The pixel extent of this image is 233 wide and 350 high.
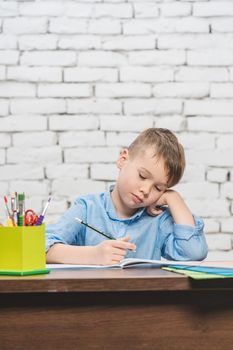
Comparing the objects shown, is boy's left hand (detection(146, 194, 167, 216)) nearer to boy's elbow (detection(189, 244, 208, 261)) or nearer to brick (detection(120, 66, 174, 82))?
boy's elbow (detection(189, 244, 208, 261))

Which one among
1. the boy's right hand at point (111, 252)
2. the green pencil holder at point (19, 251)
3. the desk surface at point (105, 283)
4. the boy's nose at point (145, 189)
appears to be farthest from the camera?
the boy's nose at point (145, 189)

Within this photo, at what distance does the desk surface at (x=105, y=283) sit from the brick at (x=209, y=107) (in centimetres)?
199

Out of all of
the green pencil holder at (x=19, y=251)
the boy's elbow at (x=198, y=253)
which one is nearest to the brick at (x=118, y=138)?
the boy's elbow at (x=198, y=253)

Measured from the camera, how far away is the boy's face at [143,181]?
6.40 ft

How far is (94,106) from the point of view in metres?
3.17

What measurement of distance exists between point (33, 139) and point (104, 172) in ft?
1.18

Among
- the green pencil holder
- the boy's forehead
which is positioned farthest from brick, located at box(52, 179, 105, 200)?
the green pencil holder

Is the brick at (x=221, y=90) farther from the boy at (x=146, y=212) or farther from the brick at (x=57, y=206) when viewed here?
the boy at (x=146, y=212)

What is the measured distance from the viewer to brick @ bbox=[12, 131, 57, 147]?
3.15 meters

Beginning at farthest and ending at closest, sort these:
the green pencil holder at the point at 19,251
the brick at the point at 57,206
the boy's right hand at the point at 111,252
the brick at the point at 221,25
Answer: the brick at the point at 221,25
the brick at the point at 57,206
the boy's right hand at the point at 111,252
the green pencil holder at the point at 19,251

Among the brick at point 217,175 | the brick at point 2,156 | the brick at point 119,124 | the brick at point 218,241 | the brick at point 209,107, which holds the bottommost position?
the brick at point 218,241

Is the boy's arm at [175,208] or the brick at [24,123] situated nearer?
the boy's arm at [175,208]

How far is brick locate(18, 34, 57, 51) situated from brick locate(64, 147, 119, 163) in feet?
1.63

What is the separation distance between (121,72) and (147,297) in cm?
205
